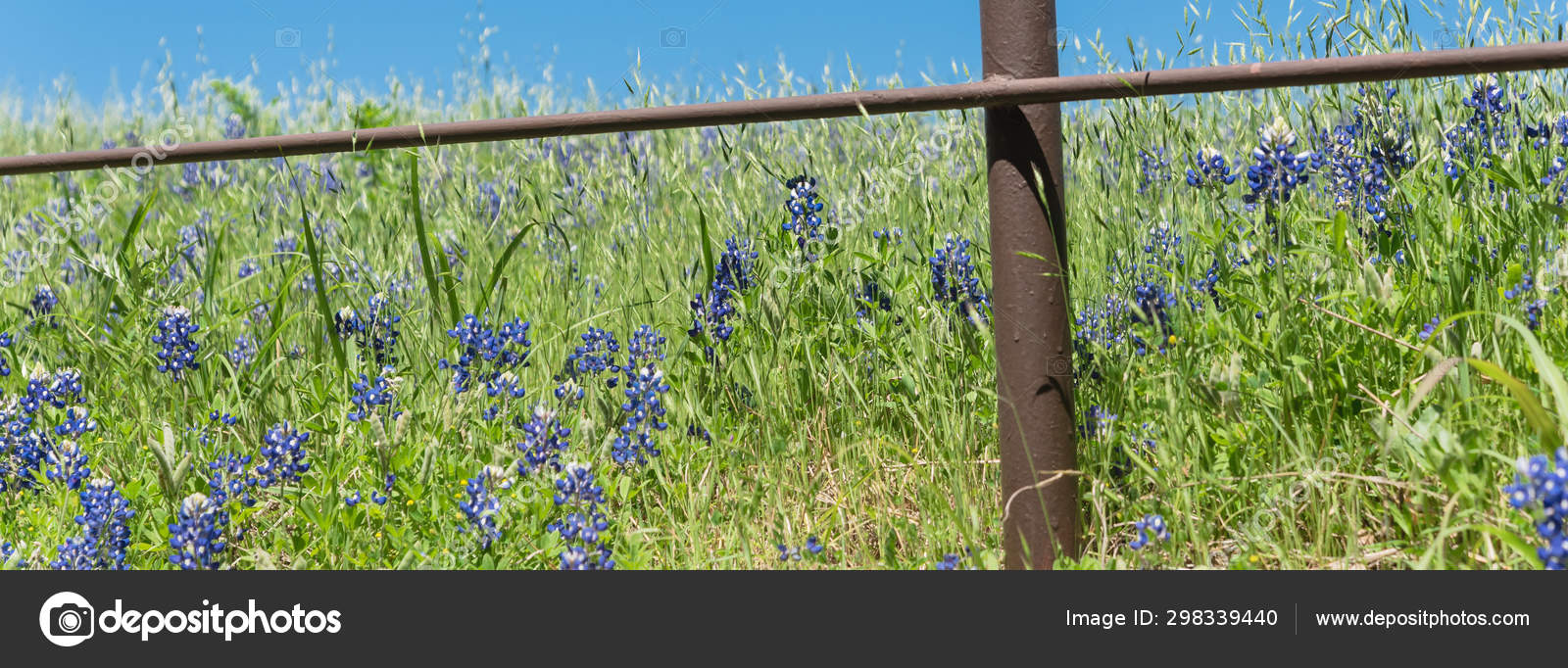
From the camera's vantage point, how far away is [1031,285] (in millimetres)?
1756

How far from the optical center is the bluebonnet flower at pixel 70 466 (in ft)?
6.98

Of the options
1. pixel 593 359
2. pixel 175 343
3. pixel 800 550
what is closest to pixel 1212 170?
pixel 800 550

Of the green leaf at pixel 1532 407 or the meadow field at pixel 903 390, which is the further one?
the meadow field at pixel 903 390

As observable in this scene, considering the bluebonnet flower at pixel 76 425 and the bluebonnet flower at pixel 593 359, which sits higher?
the bluebonnet flower at pixel 593 359

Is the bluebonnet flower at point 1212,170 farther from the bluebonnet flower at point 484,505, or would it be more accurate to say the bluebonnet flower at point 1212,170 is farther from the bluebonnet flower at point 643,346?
the bluebonnet flower at point 484,505

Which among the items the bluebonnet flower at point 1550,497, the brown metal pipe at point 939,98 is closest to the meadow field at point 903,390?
the bluebonnet flower at point 1550,497

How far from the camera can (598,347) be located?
2471mm

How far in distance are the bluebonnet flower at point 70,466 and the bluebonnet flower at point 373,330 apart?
62 centimetres

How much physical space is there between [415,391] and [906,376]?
1.13 meters

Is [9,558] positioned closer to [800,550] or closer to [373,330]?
[373,330]

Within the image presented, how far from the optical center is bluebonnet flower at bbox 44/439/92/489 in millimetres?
2127
